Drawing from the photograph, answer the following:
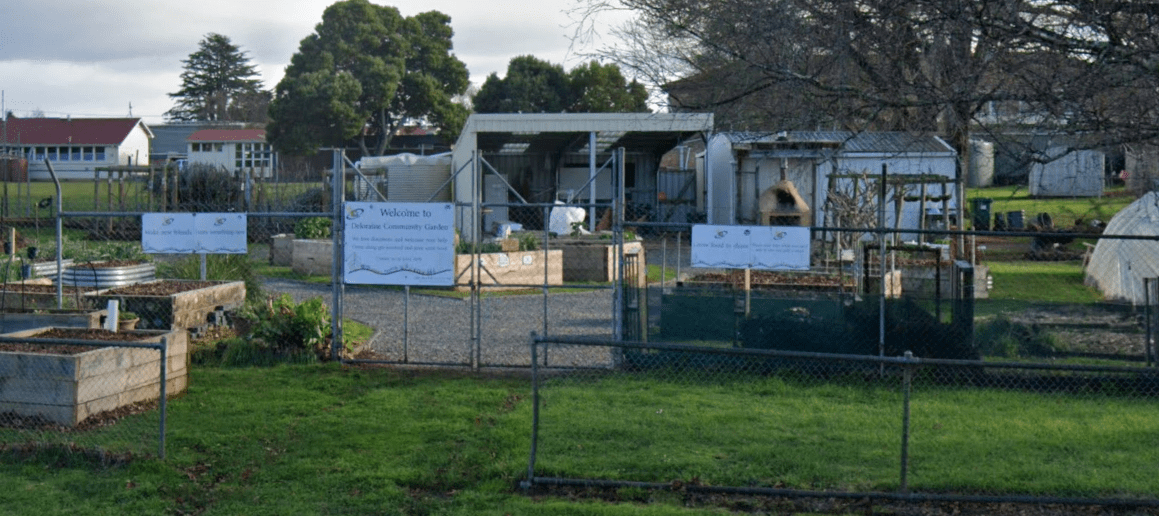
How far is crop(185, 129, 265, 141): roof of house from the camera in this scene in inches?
2436

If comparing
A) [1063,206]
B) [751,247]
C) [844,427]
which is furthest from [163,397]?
[1063,206]

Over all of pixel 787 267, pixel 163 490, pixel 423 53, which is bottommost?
pixel 163 490

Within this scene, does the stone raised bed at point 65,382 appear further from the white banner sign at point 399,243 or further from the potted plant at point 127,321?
the white banner sign at point 399,243

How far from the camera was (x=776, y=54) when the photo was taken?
7910 mm

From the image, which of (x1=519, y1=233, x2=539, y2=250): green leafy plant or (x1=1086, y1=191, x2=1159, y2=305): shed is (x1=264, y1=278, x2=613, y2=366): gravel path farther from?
(x1=1086, y1=191, x2=1159, y2=305): shed

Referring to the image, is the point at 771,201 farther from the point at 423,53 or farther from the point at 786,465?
the point at 423,53

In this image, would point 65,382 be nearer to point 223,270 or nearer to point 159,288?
point 159,288

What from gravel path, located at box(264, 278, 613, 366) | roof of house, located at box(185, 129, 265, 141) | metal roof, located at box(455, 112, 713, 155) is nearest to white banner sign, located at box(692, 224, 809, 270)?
gravel path, located at box(264, 278, 613, 366)

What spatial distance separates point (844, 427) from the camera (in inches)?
344

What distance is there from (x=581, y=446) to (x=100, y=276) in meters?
9.06

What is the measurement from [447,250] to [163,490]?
499cm

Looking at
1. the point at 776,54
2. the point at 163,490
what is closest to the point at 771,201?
the point at 776,54

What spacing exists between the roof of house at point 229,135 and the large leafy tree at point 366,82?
7697mm

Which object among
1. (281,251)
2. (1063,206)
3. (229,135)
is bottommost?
(281,251)
